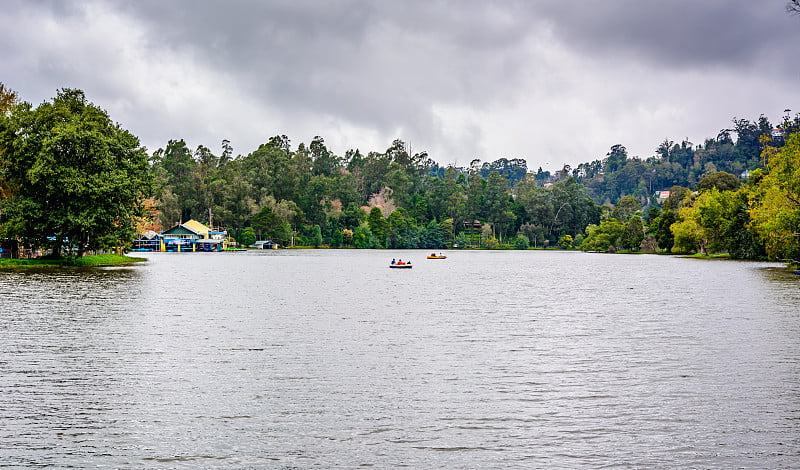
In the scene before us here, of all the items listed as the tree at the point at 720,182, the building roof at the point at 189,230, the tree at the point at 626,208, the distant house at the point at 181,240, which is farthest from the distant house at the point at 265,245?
the tree at the point at 720,182

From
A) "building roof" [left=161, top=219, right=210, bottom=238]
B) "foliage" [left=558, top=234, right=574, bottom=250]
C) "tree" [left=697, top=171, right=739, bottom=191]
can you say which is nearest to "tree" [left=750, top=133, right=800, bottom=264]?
"tree" [left=697, top=171, right=739, bottom=191]

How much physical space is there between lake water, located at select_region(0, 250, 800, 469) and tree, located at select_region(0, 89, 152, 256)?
103ft

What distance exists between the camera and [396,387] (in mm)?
15508

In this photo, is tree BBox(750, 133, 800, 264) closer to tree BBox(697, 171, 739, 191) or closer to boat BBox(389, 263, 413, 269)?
boat BBox(389, 263, 413, 269)

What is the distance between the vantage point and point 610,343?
22.4 meters

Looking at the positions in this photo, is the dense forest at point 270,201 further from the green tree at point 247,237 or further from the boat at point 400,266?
the boat at point 400,266

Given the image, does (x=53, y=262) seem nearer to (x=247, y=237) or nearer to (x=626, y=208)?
(x=247, y=237)

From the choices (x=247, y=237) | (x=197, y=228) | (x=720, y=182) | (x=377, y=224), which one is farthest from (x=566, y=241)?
(x=197, y=228)

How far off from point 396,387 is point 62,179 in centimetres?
5486

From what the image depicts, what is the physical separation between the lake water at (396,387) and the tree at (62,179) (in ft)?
103

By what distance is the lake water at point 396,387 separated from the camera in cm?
1084

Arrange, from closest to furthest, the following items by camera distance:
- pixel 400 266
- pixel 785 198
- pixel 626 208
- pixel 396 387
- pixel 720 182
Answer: pixel 396 387, pixel 785 198, pixel 400 266, pixel 720 182, pixel 626 208

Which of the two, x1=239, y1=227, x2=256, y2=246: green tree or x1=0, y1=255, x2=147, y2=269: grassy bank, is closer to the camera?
x1=0, y1=255, x2=147, y2=269: grassy bank

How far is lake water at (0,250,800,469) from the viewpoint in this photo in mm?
10836
